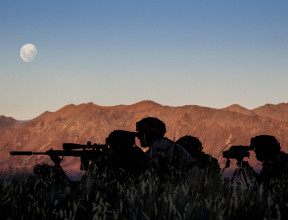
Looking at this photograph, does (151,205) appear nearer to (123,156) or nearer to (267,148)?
(123,156)

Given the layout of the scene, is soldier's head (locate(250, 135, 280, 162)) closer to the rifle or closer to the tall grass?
the tall grass

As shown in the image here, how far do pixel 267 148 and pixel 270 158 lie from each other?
18 centimetres

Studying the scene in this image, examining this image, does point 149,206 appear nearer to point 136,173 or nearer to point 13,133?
point 136,173

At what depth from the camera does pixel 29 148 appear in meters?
89.5

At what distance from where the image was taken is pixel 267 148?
6.29 m

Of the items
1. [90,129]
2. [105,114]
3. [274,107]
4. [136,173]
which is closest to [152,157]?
[136,173]

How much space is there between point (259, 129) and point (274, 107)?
2368 inches

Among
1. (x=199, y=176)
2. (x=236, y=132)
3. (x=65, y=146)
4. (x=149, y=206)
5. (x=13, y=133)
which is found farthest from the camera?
(x=13, y=133)

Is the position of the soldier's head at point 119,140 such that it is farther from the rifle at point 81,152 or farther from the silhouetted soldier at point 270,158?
the silhouetted soldier at point 270,158

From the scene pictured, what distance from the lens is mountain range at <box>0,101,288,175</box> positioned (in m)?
82.3

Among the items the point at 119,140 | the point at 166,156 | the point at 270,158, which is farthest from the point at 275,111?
the point at 166,156

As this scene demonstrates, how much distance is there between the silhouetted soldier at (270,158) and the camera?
234 inches

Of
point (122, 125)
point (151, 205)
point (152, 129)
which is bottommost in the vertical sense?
point (151, 205)

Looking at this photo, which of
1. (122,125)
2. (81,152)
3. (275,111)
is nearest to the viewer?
(81,152)
